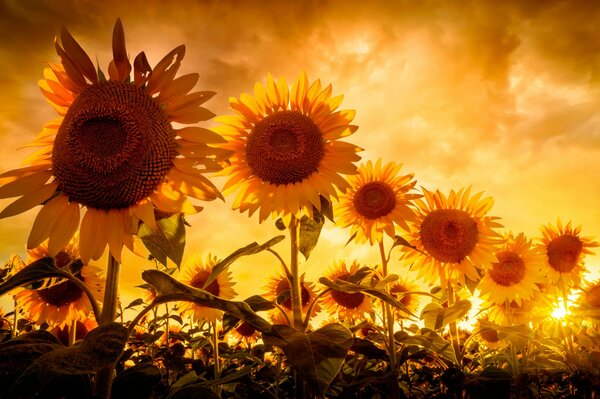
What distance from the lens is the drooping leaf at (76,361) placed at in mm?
1416

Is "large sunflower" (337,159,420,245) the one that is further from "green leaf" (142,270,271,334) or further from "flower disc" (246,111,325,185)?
"green leaf" (142,270,271,334)

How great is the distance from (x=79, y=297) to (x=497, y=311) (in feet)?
19.9

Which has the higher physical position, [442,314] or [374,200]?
[374,200]

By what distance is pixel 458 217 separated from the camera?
16.9ft

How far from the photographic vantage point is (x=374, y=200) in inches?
199

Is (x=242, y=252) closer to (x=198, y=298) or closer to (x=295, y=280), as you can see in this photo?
(x=295, y=280)

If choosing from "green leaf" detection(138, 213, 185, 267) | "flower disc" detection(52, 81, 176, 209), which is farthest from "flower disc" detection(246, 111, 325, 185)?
"green leaf" detection(138, 213, 185, 267)

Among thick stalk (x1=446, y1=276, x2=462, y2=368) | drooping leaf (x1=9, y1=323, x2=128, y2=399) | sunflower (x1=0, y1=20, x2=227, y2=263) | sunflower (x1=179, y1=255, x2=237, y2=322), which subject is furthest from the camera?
sunflower (x1=179, y1=255, x2=237, y2=322)

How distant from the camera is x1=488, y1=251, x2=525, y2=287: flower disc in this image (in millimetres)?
6148

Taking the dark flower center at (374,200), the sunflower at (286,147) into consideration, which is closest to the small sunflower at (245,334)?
the dark flower center at (374,200)

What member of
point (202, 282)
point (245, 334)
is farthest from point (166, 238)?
point (245, 334)

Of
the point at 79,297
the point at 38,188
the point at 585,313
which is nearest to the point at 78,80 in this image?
the point at 38,188

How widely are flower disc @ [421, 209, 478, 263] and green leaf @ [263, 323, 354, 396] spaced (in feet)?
10.1

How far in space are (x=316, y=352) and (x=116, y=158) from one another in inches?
53.7
